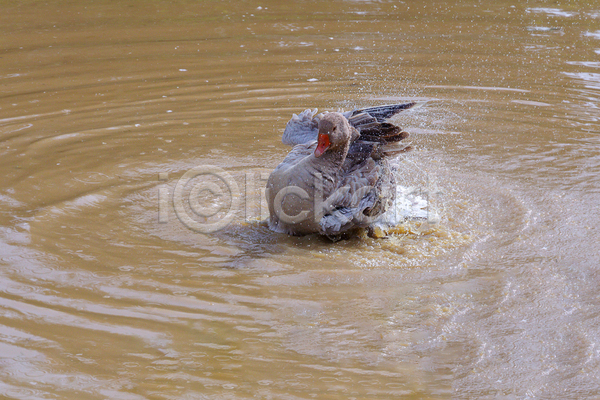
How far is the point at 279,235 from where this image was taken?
5371 mm

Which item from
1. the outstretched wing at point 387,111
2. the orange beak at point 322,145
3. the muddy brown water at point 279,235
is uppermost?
the outstretched wing at point 387,111

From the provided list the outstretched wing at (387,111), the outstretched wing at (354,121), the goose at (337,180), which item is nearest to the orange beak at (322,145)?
the goose at (337,180)

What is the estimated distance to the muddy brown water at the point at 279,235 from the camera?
371 centimetres

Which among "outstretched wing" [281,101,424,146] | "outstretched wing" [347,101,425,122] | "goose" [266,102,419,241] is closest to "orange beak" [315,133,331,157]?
"goose" [266,102,419,241]

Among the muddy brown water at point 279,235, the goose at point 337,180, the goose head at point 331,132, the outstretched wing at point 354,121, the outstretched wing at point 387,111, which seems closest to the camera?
the muddy brown water at point 279,235

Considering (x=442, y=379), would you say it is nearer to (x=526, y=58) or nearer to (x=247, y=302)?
(x=247, y=302)

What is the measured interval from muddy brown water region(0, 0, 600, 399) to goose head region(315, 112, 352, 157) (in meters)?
0.88

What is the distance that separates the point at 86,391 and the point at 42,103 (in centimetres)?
598

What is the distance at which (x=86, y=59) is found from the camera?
10.0m

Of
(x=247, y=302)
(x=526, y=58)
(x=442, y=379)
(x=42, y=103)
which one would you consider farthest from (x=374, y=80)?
(x=442, y=379)

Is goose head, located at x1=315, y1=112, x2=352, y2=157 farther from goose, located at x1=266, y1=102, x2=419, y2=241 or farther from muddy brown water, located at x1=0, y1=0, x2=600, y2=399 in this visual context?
muddy brown water, located at x1=0, y1=0, x2=600, y2=399

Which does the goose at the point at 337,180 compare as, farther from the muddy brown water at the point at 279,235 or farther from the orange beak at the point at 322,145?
the muddy brown water at the point at 279,235

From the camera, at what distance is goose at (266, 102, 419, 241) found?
4.96m

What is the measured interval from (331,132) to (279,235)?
42.7 inches
